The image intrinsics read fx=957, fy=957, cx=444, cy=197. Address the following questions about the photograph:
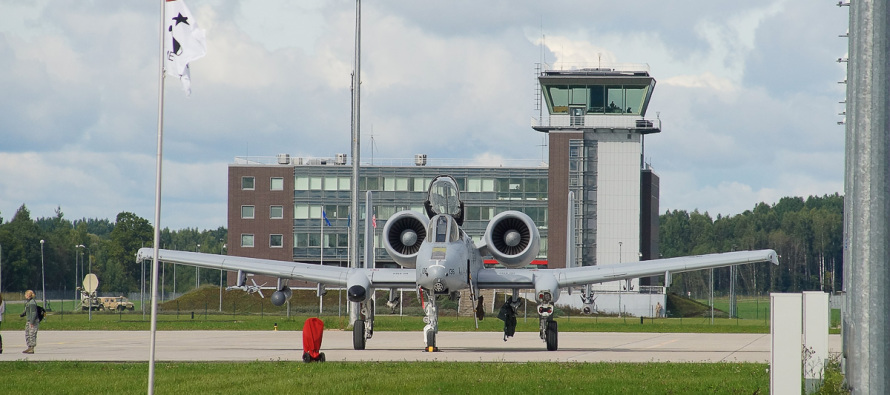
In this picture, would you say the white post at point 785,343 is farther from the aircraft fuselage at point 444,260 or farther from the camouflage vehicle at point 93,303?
the camouflage vehicle at point 93,303

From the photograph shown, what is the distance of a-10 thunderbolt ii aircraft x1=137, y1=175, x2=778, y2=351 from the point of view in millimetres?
25578

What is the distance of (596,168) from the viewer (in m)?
84.7

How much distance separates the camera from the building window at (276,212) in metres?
90.9

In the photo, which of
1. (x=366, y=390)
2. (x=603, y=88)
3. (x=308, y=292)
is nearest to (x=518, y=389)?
(x=366, y=390)

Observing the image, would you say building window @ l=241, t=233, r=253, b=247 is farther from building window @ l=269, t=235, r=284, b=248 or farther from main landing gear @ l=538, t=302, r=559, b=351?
main landing gear @ l=538, t=302, r=559, b=351

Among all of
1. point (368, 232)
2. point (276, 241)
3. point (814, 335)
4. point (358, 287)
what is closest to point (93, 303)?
A: point (276, 241)

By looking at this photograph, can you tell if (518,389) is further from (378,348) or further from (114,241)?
(114,241)

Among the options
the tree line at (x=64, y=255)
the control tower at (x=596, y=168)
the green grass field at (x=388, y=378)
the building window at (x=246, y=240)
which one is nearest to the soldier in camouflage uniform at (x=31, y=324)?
the green grass field at (x=388, y=378)

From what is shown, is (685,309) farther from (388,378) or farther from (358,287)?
(388,378)

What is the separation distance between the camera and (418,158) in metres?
90.2

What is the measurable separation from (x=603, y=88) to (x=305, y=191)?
2998 cm

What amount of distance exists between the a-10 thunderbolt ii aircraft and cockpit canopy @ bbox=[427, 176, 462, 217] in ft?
0.08

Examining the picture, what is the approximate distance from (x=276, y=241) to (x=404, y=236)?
2514 inches

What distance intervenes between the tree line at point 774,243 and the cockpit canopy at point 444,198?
368 ft
